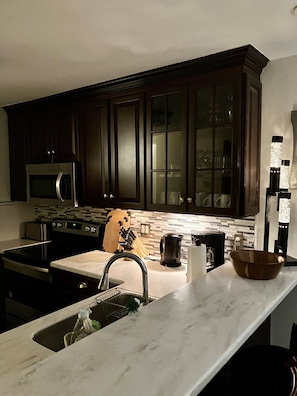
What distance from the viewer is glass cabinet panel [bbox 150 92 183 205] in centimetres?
220

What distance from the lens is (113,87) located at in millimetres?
2484

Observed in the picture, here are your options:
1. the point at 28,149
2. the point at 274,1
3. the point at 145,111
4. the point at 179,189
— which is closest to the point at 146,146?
the point at 145,111

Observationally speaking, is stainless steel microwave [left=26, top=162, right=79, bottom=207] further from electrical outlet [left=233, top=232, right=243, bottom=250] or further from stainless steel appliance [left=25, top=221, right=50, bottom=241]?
electrical outlet [left=233, top=232, right=243, bottom=250]

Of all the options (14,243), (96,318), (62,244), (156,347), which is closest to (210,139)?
(96,318)

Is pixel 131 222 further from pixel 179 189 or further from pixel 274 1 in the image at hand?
pixel 274 1

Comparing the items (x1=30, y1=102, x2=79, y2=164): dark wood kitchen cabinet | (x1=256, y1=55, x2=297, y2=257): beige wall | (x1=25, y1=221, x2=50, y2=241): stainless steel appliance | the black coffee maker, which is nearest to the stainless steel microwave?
(x1=30, y1=102, x2=79, y2=164): dark wood kitchen cabinet

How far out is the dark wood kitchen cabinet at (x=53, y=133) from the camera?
2.82 m

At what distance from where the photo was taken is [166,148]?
226 centimetres

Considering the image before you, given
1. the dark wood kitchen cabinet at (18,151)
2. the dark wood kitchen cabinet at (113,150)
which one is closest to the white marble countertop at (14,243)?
the dark wood kitchen cabinet at (18,151)

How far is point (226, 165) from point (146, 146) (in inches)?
24.4

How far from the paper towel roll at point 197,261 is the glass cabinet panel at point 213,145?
1.16ft

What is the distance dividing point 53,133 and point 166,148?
1.24m

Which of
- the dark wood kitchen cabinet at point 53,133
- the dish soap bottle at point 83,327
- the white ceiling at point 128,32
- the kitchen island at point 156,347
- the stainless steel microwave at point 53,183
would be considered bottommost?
the dish soap bottle at point 83,327

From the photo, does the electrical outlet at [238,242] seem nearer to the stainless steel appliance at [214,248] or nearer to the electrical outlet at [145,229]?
the stainless steel appliance at [214,248]
